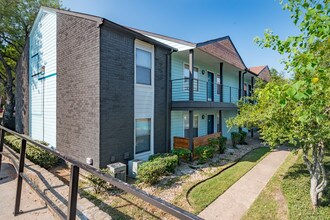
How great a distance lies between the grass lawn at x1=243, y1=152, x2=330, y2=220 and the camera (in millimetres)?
5242

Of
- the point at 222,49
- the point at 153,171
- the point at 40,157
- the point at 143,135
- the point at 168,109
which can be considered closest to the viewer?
the point at 153,171

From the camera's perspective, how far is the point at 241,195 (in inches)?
250

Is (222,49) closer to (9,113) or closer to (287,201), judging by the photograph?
(287,201)

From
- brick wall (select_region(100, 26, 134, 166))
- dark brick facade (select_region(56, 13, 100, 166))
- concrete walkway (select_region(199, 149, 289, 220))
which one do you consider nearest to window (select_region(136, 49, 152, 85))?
brick wall (select_region(100, 26, 134, 166))

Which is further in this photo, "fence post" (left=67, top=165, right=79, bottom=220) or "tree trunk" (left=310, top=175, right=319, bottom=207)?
"tree trunk" (left=310, top=175, right=319, bottom=207)

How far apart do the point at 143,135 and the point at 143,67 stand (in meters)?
3.17

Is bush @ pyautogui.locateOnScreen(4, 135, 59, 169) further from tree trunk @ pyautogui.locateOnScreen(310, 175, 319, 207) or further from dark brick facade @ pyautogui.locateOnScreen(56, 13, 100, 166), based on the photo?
tree trunk @ pyautogui.locateOnScreen(310, 175, 319, 207)

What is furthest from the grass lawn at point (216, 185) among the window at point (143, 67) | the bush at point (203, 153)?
the window at point (143, 67)

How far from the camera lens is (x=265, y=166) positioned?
380 inches

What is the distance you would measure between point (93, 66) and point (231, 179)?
6924 millimetres

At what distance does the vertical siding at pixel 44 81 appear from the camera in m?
10.3

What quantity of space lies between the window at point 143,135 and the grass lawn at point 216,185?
126 inches

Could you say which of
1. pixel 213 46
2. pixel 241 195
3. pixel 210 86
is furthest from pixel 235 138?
pixel 241 195

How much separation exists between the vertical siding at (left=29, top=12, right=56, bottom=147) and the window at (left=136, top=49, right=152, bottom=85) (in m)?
4.60
